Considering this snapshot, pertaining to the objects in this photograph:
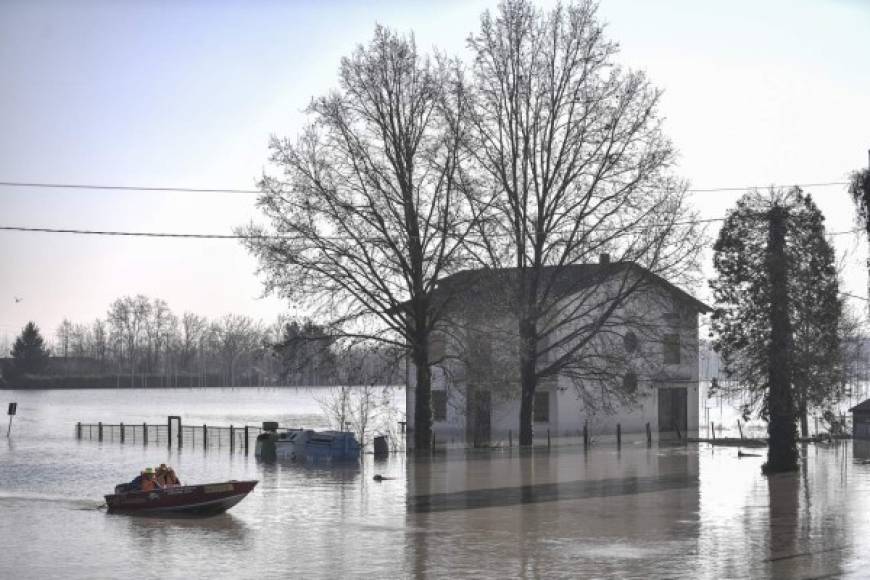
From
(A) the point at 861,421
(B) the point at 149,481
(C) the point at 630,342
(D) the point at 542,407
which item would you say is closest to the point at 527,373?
(C) the point at 630,342

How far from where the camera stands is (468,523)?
982 inches

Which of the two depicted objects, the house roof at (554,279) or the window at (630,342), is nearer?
the house roof at (554,279)

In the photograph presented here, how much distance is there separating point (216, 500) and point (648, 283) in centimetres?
2518

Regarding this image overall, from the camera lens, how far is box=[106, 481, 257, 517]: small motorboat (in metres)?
26.7

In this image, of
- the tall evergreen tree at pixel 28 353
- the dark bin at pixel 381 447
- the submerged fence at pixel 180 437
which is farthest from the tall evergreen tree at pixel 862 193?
the tall evergreen tree at pixel 28 353

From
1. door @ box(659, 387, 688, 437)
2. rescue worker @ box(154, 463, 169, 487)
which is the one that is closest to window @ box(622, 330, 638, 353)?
door @ box(659, 387, 688, 437)

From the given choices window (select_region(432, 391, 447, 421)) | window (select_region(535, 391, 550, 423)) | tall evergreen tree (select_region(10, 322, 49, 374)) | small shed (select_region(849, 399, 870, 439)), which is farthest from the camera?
tall evergreen tree (select_region(10, 322, 49, 374))

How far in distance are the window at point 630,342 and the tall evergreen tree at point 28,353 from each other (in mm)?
145713

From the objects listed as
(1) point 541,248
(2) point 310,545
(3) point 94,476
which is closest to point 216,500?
(2) point 310,545

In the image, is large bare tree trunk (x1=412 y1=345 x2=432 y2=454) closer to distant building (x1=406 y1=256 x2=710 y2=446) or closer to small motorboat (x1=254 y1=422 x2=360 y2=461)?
distant building (x1=406 y1=256 x2=710 y2=446)

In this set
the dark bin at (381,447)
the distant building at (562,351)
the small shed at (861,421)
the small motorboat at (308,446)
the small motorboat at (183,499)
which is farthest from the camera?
the small shed at (861,421)

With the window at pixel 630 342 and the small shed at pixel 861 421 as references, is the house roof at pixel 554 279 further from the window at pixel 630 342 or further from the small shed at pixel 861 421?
the small shed at pixel 861 421

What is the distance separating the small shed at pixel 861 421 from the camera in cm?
5144

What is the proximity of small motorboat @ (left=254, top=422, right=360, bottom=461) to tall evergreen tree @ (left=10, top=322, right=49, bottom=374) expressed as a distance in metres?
145
